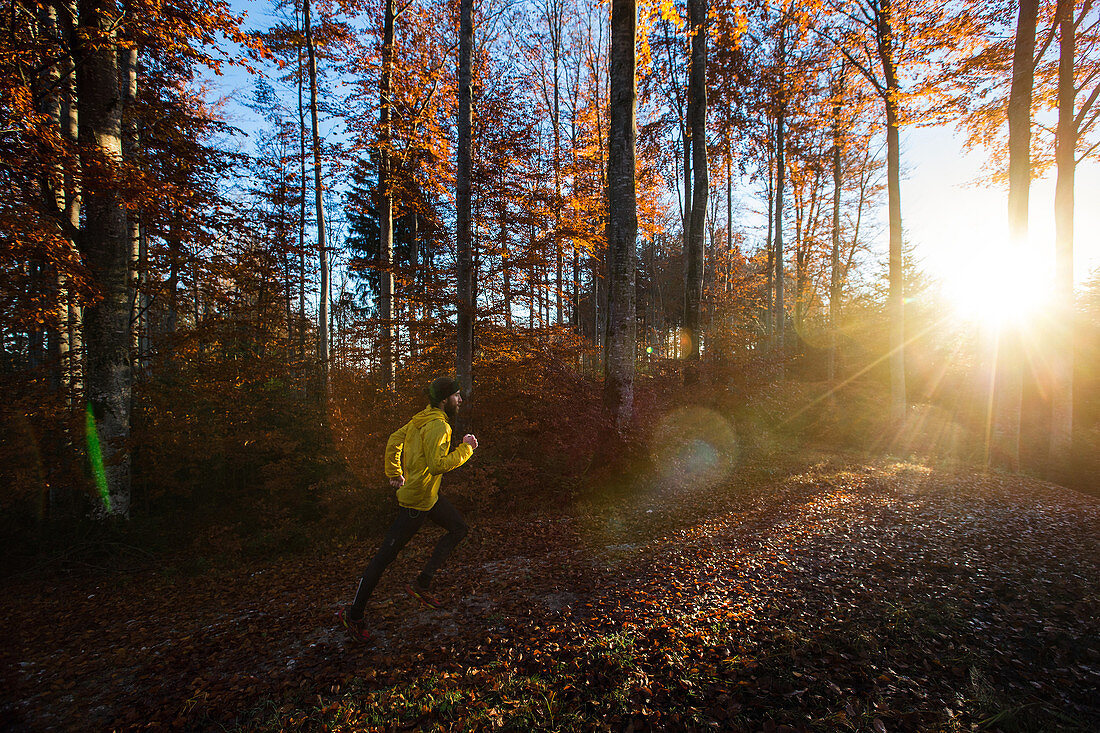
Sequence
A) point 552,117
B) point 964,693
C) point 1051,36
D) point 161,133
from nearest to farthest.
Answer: point 964,693 → point 161,133 → point 1051,36 → point 552,117

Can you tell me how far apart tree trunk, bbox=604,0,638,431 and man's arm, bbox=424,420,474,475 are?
4232 mm

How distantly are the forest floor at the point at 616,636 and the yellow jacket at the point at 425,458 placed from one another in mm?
1205

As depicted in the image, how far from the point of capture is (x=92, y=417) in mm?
5637

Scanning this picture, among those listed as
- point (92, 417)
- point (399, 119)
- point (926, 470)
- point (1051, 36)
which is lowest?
point (926, 470)

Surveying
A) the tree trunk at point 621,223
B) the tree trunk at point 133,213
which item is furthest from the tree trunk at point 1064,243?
the tree trunk at point 133,213

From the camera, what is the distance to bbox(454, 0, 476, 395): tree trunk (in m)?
8.42

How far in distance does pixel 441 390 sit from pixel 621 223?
5031 mm

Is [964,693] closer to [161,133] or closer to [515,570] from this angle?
[515,570]

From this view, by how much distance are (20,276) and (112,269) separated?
84 centimetres

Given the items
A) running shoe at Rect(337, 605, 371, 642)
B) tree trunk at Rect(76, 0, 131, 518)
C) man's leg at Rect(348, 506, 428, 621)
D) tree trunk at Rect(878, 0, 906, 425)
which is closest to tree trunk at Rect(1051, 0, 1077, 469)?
tree trunk at Rect(878, 0, 906, 425)

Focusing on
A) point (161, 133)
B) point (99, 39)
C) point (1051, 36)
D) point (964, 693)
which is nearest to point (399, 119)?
point (161, 133)

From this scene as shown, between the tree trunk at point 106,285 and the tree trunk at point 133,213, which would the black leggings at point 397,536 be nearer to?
the tree trunk at point 106,285

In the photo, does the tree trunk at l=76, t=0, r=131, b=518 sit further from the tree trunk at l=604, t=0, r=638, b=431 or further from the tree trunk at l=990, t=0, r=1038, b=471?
the tree trunk at l=990, t=0, r=1038, b=471

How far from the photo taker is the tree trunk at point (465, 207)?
27.6 ft
